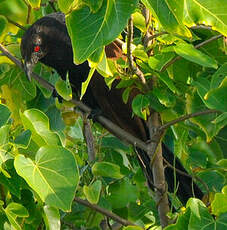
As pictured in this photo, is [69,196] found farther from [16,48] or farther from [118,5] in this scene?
[16,48]

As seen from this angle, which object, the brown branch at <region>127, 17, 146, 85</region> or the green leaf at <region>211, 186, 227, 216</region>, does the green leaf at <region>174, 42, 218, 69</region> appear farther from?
the green leaf at <region>211, 186, 227, 216</region>

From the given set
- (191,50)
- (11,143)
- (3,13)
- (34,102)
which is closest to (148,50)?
(191,50)

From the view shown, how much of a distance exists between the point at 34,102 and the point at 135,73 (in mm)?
759

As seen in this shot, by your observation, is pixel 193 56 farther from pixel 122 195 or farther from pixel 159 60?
pixel 122 195

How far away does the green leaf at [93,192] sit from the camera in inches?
65.7

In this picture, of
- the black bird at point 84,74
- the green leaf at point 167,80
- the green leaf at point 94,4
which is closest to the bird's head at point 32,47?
the black bird at point 84,74

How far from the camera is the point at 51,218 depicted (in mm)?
1489

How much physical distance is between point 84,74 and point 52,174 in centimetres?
141

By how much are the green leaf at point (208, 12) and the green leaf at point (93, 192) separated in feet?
2.51

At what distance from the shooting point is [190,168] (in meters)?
1.96

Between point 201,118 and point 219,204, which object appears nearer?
point 219,204

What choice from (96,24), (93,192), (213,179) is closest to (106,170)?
(93,192)

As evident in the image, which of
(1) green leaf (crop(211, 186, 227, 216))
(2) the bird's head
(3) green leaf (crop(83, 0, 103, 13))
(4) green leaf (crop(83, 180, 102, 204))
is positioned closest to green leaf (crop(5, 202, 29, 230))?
(4) green leaf (crop(83, 180, 102, 204))

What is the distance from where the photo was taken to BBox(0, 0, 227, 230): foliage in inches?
43.5
